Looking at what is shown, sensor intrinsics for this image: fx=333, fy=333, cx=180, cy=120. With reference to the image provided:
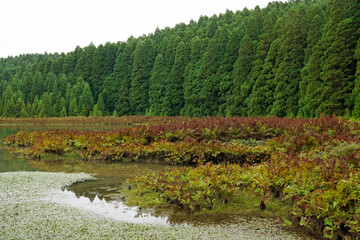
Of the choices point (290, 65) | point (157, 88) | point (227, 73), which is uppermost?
point (290, 65)

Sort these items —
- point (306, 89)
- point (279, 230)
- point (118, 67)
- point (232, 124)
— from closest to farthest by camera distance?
point (279, 230) < point (232, 124) < point (306, 89) < point (118, 67)

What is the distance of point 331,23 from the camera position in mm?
22734

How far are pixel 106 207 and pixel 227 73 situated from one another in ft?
96.5

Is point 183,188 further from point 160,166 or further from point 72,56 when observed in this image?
point 72,56

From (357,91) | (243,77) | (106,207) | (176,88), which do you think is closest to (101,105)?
(176,88)

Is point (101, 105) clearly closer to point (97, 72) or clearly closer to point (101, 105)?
point (101, 105)

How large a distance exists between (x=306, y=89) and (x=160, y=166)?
18291mm

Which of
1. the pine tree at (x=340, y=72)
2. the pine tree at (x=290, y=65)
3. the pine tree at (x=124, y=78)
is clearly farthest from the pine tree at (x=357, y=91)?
the pine tree at (x=124, y=78)

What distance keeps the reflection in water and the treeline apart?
703 inches

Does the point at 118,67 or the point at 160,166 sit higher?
the point at 118,67

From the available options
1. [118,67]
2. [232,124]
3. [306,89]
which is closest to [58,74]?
[118,67]

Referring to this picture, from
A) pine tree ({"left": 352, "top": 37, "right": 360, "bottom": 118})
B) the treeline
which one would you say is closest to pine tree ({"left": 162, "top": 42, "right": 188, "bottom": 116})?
the treeline

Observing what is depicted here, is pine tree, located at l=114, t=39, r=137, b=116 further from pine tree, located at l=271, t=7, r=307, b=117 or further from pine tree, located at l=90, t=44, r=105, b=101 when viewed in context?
pine tree, located at l=271, t=7, r=307, b=117

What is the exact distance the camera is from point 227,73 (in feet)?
109
